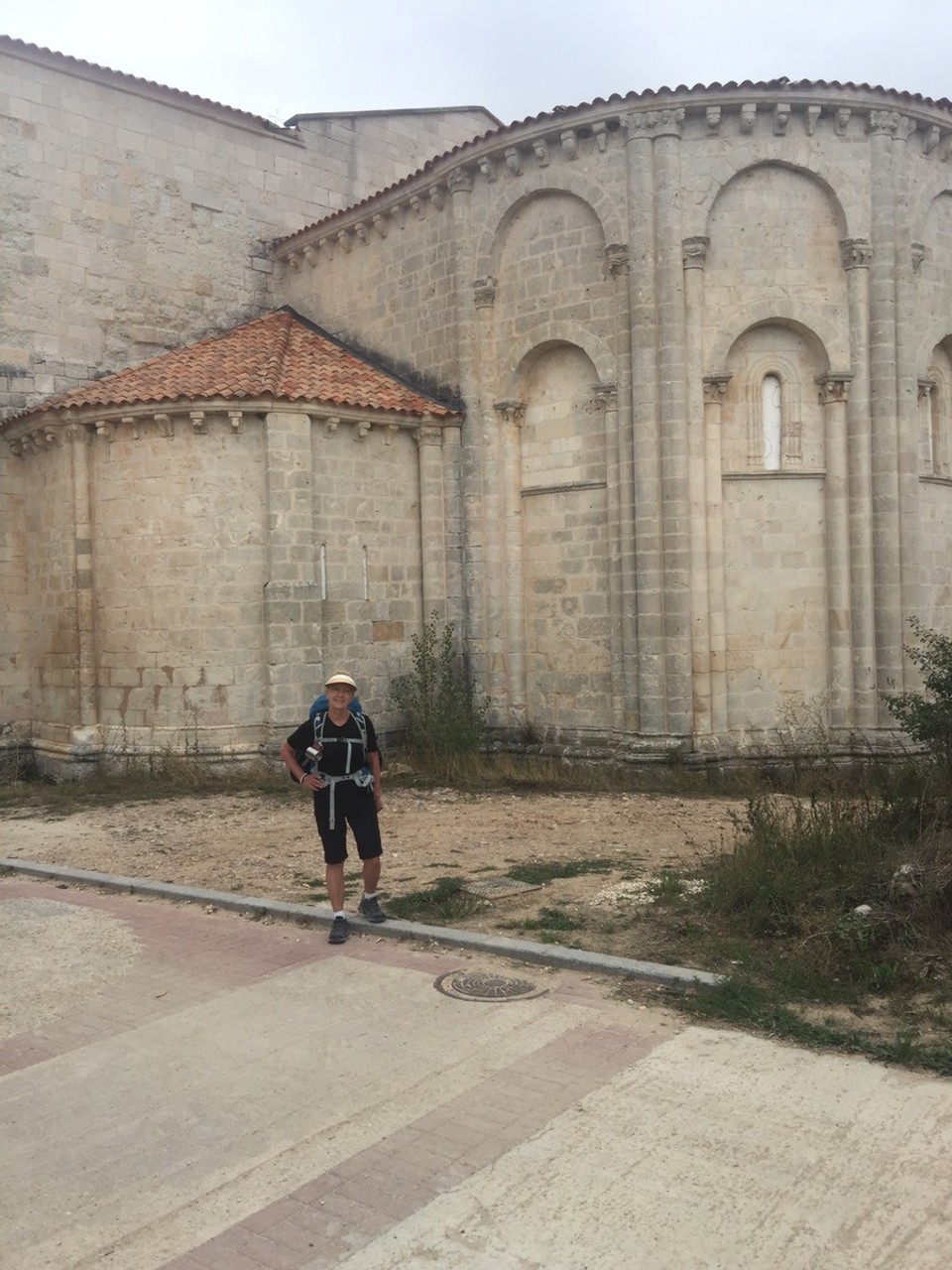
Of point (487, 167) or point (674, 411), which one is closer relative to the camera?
point (674, 411)

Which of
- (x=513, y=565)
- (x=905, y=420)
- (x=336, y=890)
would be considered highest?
(x=905, y=420)

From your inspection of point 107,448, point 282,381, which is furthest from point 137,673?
point 282,381

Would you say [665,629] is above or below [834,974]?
above

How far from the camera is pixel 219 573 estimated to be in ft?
50.9

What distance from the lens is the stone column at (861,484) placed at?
14.7 meters

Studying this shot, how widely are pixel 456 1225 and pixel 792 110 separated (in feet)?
47.9

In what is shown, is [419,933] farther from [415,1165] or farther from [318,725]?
[415,1165]

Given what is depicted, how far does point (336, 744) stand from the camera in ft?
25.3

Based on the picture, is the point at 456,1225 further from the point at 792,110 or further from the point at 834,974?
the point at 792,110

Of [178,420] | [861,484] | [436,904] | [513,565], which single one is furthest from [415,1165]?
[178,420]

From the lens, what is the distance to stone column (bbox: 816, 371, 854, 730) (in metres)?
14.8

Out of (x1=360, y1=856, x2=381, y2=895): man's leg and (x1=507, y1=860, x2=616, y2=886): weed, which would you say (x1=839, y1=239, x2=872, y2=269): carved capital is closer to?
(x1=507, y1=860, x2=616, y2=886): weed

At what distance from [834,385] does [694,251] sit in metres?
2.60

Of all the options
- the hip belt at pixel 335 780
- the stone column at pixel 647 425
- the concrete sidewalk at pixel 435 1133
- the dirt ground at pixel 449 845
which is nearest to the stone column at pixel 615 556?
the stone column at pixel 647 425
